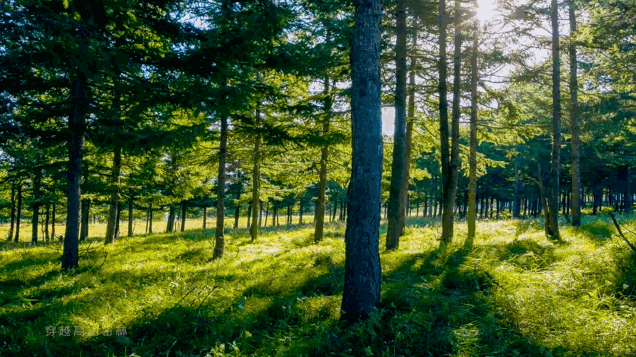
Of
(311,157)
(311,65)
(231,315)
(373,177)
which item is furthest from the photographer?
(311,157)

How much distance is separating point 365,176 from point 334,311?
7.55 ft

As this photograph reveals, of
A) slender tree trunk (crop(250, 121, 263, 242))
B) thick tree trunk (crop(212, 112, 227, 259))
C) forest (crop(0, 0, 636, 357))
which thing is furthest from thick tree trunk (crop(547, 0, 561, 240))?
thick tree trunk (crop(212, 112, 227, 259))

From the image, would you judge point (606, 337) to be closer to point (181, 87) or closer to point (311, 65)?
point (311, 65)

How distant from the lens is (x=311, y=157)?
16938 mm

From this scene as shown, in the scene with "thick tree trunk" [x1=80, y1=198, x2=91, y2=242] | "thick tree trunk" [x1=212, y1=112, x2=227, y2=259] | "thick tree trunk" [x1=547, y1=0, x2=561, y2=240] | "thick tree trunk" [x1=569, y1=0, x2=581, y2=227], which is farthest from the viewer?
"thick tree trunk" [x1=80, y1=198, x2=91, y2=242]

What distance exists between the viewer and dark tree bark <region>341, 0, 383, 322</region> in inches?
193

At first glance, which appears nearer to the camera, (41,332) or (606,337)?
(606,337)

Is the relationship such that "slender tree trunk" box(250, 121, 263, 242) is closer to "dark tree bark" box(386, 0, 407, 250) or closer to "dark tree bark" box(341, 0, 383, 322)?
"dark tree bark" box(386, 0, 407, 250)

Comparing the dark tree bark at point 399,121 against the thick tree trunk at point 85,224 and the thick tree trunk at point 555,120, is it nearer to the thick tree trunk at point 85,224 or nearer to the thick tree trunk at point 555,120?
the thick tree trunk at point 555,120

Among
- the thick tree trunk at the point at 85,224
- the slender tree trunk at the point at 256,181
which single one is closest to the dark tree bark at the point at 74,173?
the slender tree trunk at the point at 256,181

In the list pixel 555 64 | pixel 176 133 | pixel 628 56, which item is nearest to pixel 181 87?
pixel 176 133

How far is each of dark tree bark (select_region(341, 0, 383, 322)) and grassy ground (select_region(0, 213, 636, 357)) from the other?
1.38ft

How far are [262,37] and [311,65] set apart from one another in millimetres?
1597

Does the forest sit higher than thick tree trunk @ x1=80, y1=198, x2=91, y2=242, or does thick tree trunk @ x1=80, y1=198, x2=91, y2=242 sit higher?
the forest
